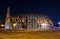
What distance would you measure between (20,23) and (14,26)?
198cm

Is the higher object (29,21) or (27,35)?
(29,21)

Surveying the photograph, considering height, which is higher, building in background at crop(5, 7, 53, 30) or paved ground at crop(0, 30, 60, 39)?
building in background at crop(5, 7, 53, 30)

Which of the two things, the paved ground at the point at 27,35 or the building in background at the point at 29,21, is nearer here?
the paved ground at the point at 27,35

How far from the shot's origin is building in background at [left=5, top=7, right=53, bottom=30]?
4334 centimetres

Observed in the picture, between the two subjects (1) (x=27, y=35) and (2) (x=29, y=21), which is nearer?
(1) (x=27, y=35)

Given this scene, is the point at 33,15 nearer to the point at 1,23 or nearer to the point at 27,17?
the point at 27,17

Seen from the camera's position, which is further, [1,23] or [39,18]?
[1,23]

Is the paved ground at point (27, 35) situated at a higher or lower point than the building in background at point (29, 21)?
lower

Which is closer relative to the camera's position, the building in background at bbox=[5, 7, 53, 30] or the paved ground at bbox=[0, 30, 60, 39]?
the paved ground at bbox=[0, 30, 60, 39]

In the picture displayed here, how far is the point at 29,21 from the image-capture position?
45188 millimetres

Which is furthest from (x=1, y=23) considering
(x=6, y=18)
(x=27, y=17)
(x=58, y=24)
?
(x=58, y=24)

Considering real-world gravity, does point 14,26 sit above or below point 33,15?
below

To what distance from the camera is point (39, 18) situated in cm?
4569

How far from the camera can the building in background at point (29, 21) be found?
1706 inches
